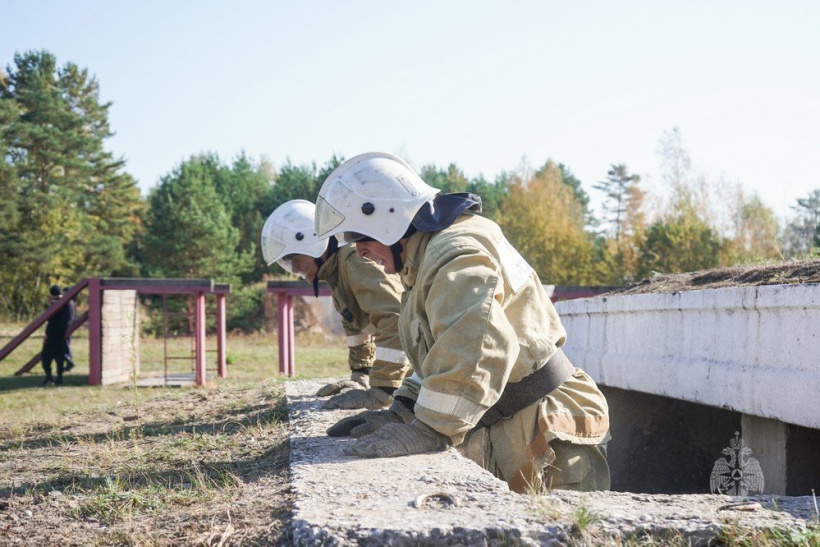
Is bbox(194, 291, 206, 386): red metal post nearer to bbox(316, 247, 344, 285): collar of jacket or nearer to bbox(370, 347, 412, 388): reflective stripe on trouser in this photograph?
bbox(316, 247, 344, 285): collar of jacket

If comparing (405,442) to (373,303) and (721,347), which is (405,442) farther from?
(373,303)

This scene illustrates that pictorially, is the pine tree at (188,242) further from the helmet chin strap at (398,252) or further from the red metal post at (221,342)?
the helmet chin strap at (398,252)

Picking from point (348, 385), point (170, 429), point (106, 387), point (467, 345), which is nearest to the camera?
point (467, 345)

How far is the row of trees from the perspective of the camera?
36.8 meters

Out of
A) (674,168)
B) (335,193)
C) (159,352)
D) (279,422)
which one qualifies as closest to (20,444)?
(279,422)

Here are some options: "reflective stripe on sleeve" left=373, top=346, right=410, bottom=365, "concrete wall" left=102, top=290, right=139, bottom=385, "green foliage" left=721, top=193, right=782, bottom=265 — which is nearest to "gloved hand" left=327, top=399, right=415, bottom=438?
"reflective stripe on sleeve" left=373, top=346, right=410, bottom=365

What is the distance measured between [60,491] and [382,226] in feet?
6.30

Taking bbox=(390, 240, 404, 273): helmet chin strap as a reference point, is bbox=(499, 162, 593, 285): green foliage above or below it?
above

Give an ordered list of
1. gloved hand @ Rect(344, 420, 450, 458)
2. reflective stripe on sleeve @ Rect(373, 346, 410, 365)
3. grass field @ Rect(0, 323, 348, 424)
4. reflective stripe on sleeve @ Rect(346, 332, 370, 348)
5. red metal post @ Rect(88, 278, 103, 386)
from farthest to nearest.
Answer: red metal post @ Rect(88, 278, 103, 386)
grass field @ Rect(0, 323, 348, 424)
reflective stripe on sleeve @ Rect(346, 332, 370, 348)
reflective stripe on sleeve @ Rect(373, 346, 410, 365)
gloved hand @ Rect(344, 420, 450, 458)

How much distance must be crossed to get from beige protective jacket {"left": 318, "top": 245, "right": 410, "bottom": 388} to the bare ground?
812 millimetres

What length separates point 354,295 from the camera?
6441mm

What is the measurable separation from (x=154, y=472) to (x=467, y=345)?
1992 millimetres

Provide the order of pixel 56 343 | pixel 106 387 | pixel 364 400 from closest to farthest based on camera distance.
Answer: pixel 364 400, pixel 106 387, pixel 56 343

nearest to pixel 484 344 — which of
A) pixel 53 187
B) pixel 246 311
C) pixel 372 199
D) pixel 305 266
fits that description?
pixel 372 199
